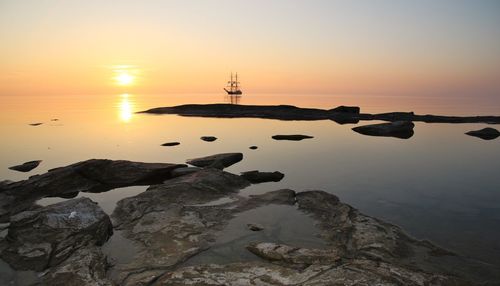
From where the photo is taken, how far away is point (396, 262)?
8.92 m

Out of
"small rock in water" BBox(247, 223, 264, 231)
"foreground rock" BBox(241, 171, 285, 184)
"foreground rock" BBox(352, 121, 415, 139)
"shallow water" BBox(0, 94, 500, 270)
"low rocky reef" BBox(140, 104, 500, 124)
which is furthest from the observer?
"low rocky reef" BBox(140, 104, 500, 124)

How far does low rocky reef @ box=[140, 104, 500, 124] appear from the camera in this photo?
213 feet

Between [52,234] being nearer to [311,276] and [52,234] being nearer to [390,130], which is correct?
[311,276]

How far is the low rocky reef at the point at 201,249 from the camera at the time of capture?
25.3ft

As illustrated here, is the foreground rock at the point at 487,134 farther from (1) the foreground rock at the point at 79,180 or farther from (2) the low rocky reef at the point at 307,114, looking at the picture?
(1) the foreground rock at the point at 79,180

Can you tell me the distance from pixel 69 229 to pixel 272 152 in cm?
2110

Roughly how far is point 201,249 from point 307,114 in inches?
2612

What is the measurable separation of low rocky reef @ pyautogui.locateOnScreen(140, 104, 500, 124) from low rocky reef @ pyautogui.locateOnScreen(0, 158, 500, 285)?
51.5m

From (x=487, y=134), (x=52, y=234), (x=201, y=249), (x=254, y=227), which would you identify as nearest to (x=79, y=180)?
(x=52, y=234)

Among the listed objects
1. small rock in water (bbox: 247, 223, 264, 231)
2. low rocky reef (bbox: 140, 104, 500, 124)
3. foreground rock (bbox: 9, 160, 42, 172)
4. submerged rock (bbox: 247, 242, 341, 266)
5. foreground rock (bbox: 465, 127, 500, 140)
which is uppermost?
low rocky reef (bbox: 140, 104, 500, 124)

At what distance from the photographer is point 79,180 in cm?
1759

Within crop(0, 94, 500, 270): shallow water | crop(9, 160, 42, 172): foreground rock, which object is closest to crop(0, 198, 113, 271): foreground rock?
crop(0, 94, 500, 270): shallow water

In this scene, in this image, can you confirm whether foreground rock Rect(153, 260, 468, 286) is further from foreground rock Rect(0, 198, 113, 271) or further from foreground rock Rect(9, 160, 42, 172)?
foreground rock Rect(9, 160, 42, 172)

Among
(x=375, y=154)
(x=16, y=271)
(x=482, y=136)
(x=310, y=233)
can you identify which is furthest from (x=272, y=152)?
(x=482, y=136)
